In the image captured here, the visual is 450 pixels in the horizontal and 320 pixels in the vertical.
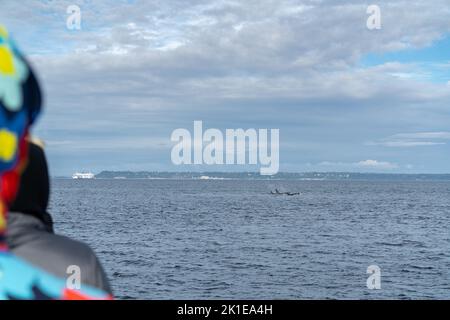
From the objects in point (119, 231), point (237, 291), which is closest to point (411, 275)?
point (237, 291)

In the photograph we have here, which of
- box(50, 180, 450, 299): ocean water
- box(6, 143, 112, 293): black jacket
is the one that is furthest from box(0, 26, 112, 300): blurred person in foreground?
box(50, 180, 450, 299): ocean water

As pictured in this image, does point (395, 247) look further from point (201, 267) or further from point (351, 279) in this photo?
point (201, 267)

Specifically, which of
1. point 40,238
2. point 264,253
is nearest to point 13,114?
point 40,238

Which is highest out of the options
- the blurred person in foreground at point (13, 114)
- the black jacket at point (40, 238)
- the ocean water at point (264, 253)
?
the blurred person in foreground at point (13, 114)

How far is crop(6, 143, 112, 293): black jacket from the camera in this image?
7.57 ft

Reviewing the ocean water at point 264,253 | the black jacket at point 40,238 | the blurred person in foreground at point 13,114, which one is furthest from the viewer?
the ocean water at point 264,253

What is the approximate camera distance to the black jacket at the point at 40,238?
2.31 meters

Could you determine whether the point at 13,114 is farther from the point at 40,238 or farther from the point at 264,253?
the point at 264,253

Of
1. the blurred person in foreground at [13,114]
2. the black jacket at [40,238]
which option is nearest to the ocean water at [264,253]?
the black jacket at [40,238]

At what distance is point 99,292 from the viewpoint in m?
2.48

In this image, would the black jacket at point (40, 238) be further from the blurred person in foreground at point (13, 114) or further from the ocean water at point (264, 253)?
the ocean water at point (264, 253)

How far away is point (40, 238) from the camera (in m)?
2.38
